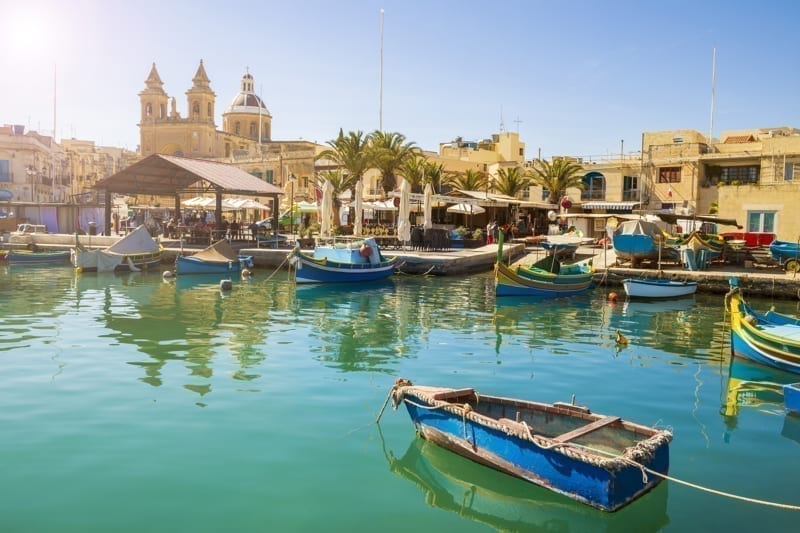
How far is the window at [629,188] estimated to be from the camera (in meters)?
50.1

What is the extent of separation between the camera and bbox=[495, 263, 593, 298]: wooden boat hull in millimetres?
24844

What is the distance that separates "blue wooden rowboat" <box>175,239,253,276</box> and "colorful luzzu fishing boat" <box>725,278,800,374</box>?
927 inches

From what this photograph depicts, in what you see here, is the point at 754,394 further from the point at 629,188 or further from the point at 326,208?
the point at 629,188

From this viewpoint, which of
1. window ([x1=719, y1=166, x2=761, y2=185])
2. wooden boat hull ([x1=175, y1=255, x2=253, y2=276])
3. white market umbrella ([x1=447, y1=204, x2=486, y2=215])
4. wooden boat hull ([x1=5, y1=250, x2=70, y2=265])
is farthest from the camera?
window ([x1=719, y1=166, x2=761, y2=185])

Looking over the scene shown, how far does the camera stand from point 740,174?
45.4 m

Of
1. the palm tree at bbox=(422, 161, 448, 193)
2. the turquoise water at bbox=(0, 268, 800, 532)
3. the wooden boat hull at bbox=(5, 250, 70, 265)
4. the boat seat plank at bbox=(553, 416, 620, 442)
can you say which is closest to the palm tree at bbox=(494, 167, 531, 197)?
the palm tree at bbox=(422, 161, 448, 193)

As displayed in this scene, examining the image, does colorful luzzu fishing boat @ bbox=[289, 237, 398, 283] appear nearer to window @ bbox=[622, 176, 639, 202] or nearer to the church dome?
window @ bbox=[622, 176, 639, 202]

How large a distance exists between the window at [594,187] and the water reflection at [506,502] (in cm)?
4572

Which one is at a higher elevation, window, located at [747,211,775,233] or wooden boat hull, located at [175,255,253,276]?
window, located at [747,211,775,233]

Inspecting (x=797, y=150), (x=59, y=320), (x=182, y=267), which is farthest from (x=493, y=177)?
(x=59, y=320)

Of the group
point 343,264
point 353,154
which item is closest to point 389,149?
point 353,154

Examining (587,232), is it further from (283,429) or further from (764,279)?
(283,429)

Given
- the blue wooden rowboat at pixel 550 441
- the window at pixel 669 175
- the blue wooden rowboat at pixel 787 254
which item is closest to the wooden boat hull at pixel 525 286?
the blue wooden rowboat at pixel 787 254

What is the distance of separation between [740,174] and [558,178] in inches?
461
